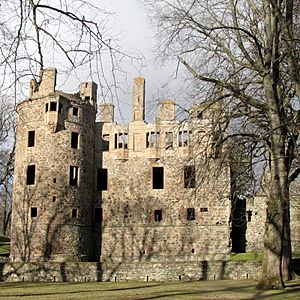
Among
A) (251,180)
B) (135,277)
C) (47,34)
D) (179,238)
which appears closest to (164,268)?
(135,277)

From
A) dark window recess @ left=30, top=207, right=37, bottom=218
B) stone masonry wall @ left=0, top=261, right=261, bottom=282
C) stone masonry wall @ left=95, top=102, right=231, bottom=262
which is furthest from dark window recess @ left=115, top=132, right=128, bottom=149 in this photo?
stone masonry wall @ left=0, top=261, right=261, bottom=282

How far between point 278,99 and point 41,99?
22024 millimetres

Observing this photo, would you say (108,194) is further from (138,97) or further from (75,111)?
(138,97)

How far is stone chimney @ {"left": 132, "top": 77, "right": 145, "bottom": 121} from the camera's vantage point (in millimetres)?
37000

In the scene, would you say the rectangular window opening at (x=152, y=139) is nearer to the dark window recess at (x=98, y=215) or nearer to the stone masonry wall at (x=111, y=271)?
the dark window recess at (x=98, y=215)

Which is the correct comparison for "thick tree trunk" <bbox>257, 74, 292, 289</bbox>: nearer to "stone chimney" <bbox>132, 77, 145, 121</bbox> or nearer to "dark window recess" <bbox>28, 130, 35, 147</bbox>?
"stone chimney" <bbox>132, 77, 145, 121</bbox>

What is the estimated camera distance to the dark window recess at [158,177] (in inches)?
1447

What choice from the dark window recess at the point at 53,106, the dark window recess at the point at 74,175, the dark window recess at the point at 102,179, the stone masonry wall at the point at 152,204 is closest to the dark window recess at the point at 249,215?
the stone masonry wall at the point at 152,204

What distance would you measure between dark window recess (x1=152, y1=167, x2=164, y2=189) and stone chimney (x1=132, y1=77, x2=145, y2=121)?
12.3 ft

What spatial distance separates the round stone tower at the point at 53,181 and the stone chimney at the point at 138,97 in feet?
11.3

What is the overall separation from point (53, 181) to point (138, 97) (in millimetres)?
8553

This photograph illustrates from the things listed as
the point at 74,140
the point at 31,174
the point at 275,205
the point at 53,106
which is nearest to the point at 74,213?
the point at 31,174

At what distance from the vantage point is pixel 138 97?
1458 inches

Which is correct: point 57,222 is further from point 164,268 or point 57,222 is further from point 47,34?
point 47,34
